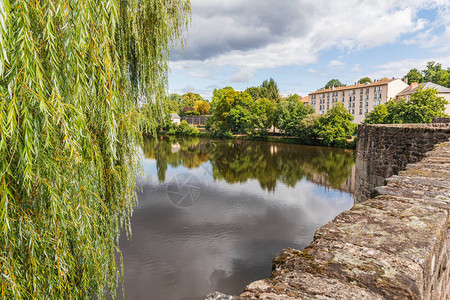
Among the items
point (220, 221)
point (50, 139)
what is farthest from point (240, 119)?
point (50, 139)

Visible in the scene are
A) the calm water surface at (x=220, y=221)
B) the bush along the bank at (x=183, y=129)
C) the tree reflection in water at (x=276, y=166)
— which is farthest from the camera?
the bush along the bank at (x=183, y=129)

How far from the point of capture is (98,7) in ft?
9.13

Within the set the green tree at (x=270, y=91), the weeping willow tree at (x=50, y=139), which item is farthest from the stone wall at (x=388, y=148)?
the green tree at (x=270, y=91)

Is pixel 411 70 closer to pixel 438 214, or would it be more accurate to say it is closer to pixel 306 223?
pixel 306 223

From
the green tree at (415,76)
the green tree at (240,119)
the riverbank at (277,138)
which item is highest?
the green tree at (415,76)

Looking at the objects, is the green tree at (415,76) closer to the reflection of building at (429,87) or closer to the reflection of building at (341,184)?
the reflection of building at (429,87)

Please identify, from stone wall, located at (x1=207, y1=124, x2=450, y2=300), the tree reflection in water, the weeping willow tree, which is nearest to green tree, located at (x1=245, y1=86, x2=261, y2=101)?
the tree reflection in water

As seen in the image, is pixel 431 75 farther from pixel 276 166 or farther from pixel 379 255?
pixel 379 255

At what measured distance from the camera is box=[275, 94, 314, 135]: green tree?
45.2m

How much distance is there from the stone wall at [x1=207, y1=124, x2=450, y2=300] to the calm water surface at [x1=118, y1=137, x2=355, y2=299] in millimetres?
→ 7269

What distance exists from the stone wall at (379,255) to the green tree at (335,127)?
3863 centimetres

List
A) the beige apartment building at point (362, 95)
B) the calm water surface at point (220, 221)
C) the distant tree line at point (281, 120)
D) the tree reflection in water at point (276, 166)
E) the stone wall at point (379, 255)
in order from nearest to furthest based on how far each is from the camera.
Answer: the stone wall at point (379, 255), the calm water surface at point (220, 221), the tree reflection in water at point (276, 166), the distant tree line at point (281, 120), the beige apartment building at point (362, 95)

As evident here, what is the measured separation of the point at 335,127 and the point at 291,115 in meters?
9.03

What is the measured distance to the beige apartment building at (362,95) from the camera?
176ft
